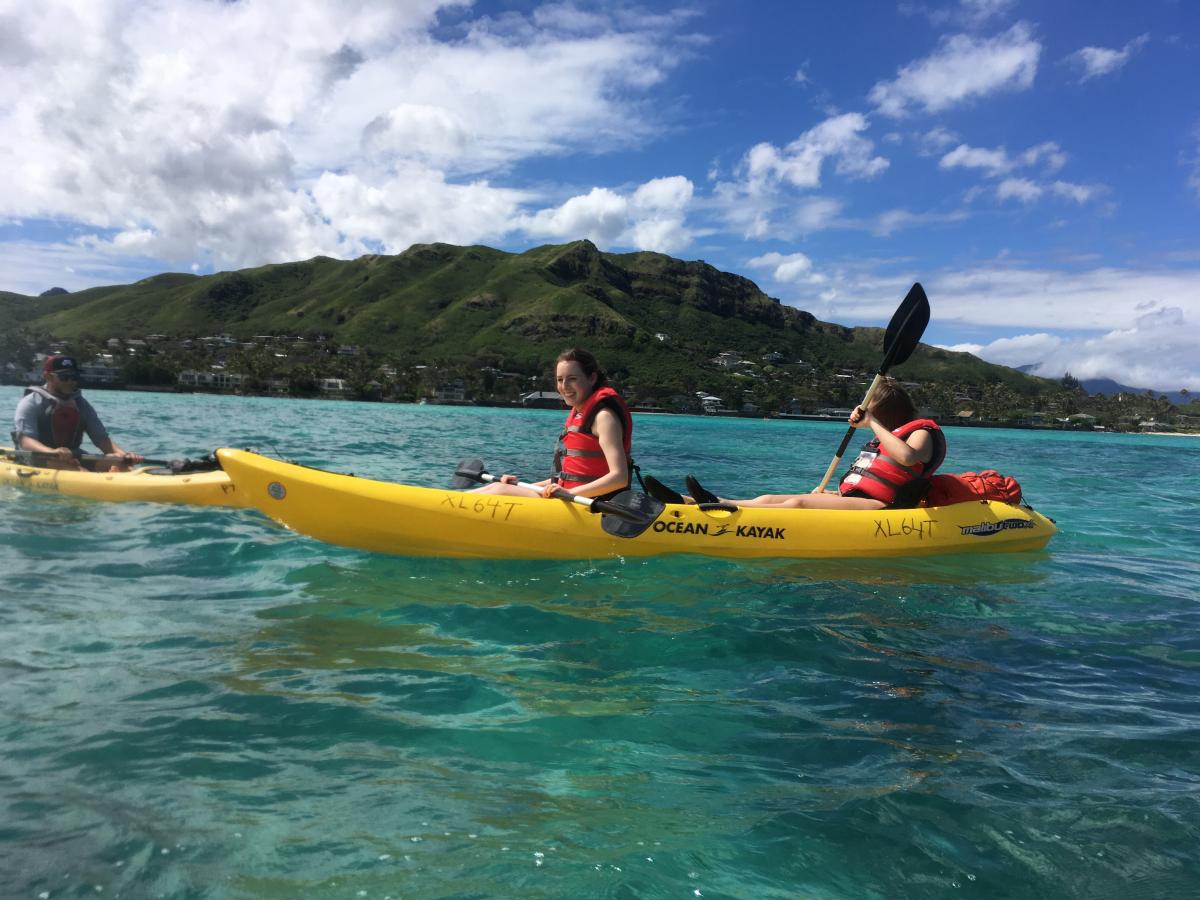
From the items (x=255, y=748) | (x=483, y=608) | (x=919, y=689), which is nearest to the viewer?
(x=255, y=748)

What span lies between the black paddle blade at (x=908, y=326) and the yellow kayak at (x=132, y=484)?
7.92m

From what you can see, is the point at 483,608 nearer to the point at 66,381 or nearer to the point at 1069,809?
the point at 1069,809

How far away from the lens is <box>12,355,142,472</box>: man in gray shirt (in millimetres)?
8539

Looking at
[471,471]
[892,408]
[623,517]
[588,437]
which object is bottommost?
[623,517]

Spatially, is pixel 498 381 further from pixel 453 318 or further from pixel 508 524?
pixel 508 524

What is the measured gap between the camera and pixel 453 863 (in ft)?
7.39

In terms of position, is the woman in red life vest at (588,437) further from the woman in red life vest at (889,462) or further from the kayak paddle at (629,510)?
the woman in red life vest at (889,462)

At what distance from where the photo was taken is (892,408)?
23.1 feet

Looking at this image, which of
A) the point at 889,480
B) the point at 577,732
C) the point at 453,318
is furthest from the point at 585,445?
the point at 453,318

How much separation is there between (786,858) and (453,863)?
1.05 meters

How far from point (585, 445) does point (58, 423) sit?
677cm

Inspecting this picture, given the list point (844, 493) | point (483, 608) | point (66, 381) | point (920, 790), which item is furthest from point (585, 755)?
point (66, 381)

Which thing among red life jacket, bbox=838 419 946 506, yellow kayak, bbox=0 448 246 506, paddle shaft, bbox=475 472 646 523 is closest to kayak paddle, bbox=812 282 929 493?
red life jacket, bbox=838 419 946 506

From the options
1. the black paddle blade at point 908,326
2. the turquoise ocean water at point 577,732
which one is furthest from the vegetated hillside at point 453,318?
the turquoise ocean water at point 577,732
